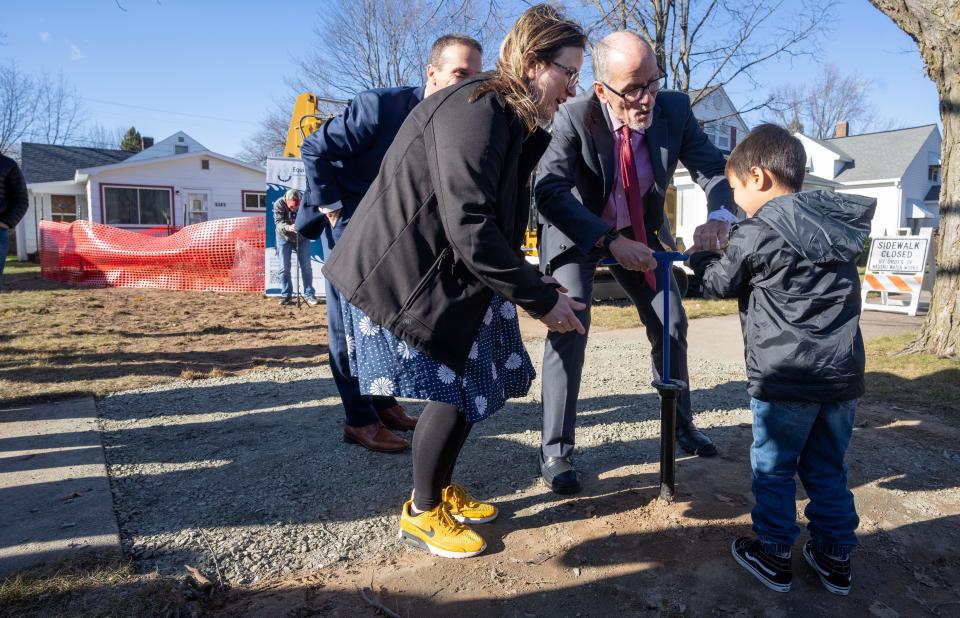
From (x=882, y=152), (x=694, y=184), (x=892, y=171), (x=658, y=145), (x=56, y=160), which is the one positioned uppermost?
(x=882, y=152)

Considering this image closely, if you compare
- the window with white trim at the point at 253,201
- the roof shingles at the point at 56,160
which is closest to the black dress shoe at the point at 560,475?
the window with white trim at the point at 253,201

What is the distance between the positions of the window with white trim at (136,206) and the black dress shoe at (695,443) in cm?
2730

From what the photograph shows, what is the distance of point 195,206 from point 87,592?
27.9m

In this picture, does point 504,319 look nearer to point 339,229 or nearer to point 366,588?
point 366,588

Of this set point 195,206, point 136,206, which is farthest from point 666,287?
point 136,206

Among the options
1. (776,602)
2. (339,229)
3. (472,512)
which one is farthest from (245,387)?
(776,602)

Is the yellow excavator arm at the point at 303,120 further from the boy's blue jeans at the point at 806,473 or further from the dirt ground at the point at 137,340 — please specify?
the boy's blue jeans at the point at 806,473

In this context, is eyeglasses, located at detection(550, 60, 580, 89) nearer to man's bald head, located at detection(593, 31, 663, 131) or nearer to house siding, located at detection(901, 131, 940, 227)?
man's bald head, located at detection(593, 31, 663, 131)

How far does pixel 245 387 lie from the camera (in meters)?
5.02

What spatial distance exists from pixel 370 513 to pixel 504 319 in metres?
1.06

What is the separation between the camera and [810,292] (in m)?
2.24

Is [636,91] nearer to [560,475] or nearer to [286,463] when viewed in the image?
[560,475]

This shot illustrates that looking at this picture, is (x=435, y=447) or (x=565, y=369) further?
(x=565, y=369)

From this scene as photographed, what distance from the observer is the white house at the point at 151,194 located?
25.6m
